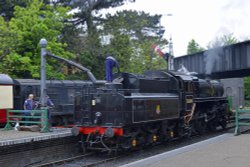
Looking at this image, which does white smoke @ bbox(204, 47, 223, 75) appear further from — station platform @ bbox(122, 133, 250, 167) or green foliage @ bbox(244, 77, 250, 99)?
green foliage @ bbox(244, 77, 250, 99)

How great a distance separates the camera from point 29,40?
24531 mm

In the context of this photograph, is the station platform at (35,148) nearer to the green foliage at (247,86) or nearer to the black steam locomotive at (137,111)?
the black steam locomotive at (137,111)

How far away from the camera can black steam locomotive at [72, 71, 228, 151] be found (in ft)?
42.1

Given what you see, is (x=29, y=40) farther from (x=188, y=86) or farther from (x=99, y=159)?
(x=99, y=159)

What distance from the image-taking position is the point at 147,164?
933 centimetres

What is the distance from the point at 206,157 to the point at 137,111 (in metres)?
3.65

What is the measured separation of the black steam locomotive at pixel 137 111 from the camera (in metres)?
12.8

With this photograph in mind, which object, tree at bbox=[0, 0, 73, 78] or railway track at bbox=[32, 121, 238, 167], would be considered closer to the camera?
railway track at bbox=[32, 121, 238, 167]

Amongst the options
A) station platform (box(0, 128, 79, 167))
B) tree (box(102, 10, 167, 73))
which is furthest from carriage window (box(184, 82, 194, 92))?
tree (box(102, 10, 167, 73))

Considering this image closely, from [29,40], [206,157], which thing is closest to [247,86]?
[29,40]

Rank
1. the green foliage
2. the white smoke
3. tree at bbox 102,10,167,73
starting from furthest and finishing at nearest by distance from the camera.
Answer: the green foliage
tree at bbox 102,10,167,73
the white smoke

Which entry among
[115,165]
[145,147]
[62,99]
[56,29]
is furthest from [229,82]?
[115,165]

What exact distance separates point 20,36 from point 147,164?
16.1m

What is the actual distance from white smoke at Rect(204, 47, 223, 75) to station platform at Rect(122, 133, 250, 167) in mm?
A: 17044
